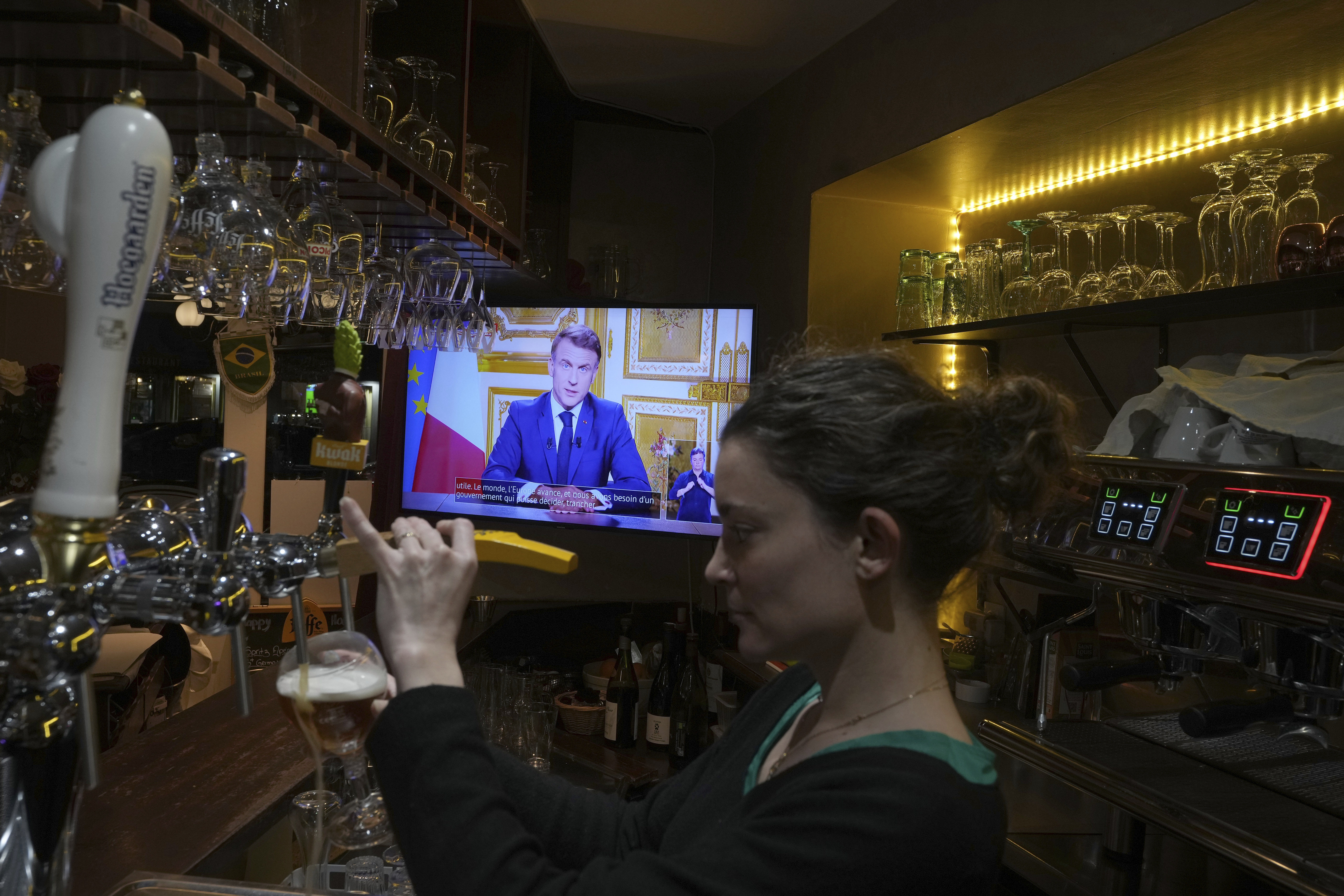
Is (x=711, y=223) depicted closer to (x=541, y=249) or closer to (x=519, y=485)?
(x=541, y=249)

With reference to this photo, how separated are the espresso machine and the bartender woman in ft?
1.08

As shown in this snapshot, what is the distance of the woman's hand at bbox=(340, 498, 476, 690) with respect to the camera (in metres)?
0.89

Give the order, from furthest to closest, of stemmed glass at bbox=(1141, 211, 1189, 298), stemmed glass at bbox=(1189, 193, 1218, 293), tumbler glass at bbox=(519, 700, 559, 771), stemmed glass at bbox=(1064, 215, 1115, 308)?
tumbler glass at bbox=(519, 700, 559, 771), stemmed glass at bbox=(1064, 215, 1115, 308), stemmed glass at bbox=(1141, 211, 1189, 298), stemmed glass at bbox=(1189, 193, 1218, 293)

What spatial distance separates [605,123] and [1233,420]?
2829 millimetres

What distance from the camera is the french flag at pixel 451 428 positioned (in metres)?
3.12

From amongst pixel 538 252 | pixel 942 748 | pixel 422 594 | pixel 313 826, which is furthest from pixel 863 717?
pixel 538 252

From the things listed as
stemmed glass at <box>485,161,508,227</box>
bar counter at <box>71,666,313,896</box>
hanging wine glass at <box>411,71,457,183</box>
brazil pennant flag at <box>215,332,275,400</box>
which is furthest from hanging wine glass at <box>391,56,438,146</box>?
brazil pennant flag at <box>215,332,275,400</box>

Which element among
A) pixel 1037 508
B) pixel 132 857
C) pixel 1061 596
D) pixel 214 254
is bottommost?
pixel 132 857

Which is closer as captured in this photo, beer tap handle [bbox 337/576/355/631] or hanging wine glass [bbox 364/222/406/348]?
beer tap handle [bbox 337/576/355/631]

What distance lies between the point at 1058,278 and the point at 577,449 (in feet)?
4.77

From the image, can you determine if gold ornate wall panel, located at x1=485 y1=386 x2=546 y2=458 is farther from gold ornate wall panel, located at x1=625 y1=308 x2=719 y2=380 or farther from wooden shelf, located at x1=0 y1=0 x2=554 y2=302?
wooden shelf, located at x1=0 y1=0 x2=554 y2=302

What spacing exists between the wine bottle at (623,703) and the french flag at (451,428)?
712 mm

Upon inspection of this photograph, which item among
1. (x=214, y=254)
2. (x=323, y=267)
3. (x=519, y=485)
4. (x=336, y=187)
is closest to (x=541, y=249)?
(x=519, y=485)

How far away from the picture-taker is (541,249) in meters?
3.23
